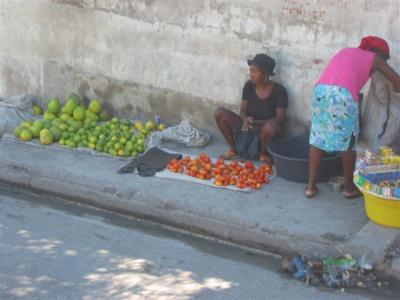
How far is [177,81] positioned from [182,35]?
525 millimetres

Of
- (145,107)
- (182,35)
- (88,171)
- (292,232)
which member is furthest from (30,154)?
(292,232)

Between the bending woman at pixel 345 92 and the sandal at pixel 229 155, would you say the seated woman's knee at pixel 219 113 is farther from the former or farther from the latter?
the bending woman at pixel 345 92

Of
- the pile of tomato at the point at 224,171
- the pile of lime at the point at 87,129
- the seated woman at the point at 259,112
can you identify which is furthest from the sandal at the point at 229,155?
the pile of lime at the point at 87,129

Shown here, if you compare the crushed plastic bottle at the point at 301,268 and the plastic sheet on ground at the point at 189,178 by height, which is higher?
the plastic sheet on ground at the point at 189,178

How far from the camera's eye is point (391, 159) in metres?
6.29

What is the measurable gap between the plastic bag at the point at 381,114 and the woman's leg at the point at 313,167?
0.40 m

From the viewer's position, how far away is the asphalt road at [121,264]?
18.5 ft

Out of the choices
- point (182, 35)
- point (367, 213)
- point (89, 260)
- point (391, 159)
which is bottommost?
point (89, 260)

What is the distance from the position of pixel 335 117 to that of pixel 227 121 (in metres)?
1.61

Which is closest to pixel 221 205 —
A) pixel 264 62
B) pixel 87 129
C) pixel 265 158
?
pixel 265 158

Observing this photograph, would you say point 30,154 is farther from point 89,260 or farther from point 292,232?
point 292,232

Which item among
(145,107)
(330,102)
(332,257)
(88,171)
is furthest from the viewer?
(145,107)

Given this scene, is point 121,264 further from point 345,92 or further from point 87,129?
point 87,129

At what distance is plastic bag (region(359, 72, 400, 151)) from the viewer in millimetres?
6770
